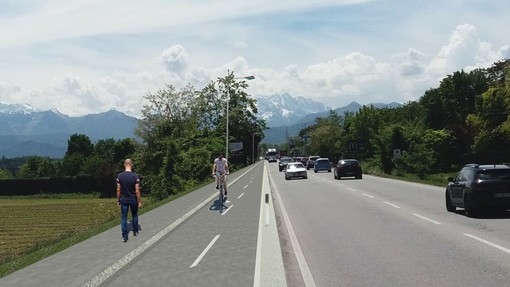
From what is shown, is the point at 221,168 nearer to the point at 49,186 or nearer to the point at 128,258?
the point at 128,258

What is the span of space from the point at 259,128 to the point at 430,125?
29619 millimetres

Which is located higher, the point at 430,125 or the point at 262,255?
the point at 430,125

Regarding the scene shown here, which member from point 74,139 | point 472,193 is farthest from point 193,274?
point 74,139

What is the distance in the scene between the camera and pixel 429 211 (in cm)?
1733

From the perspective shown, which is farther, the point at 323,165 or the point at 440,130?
the point at 440,130

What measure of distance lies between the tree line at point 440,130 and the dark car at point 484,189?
29.4 metres

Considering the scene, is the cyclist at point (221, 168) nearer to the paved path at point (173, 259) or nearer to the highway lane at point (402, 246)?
the highway lane at point (402, 246)

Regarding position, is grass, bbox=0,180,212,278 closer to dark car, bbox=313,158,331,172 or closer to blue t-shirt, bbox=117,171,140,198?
blue t-shirt, bbox=117,171,140,198

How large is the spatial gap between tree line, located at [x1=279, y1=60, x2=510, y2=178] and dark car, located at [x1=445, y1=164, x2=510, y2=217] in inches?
1158

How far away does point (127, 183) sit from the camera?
12.8 metres

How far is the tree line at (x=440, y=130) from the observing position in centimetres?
4819

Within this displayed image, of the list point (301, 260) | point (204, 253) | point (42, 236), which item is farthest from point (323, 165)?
point (301, 260)

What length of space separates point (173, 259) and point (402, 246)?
4.43m

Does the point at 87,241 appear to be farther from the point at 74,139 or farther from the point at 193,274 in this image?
the point at 74,139
